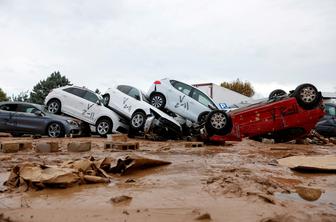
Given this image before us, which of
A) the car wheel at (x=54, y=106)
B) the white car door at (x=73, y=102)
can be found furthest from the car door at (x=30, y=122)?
the white car door at (x=73, y=102)

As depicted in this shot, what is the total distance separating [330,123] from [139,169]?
12761 mm

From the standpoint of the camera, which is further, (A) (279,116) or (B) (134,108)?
(B) (134,108)

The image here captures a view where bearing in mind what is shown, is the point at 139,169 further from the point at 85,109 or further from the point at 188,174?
the point at 85,109

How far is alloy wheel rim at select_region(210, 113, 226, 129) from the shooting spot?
35.4ft

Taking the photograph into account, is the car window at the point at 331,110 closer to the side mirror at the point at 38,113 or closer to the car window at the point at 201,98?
the car window at the point at 201,98

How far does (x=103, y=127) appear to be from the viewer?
14.4 meters

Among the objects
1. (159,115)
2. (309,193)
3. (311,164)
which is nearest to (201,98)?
(159,115)

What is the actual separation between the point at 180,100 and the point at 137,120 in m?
1.78

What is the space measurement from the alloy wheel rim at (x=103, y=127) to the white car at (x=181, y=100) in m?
1.82

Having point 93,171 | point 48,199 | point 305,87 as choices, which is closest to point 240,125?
point 305,87

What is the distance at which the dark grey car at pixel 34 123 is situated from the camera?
13688mm

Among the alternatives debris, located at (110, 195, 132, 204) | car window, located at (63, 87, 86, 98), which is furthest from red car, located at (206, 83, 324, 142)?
debris, located at (110, 195, 132, 204)

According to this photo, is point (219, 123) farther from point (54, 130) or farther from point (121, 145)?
point (54, 130)

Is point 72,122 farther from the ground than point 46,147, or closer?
farther from the ground
